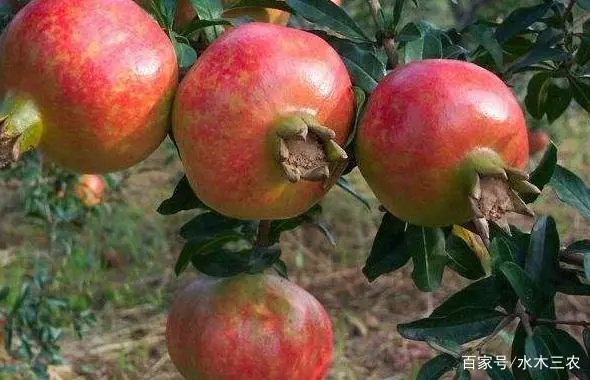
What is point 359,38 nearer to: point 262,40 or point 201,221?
point 262,40

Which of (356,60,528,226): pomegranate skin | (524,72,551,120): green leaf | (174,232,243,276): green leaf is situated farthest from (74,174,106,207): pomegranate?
(356,60,528,226): pomegranate skin

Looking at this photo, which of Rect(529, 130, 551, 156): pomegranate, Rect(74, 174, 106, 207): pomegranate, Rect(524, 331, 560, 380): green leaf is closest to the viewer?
Result: Rect(524, 331, 560, 380): green leaf

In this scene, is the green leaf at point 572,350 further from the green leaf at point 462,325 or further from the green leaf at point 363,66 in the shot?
the green leaf at point 363,66

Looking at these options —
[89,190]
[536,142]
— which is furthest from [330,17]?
[536,142]

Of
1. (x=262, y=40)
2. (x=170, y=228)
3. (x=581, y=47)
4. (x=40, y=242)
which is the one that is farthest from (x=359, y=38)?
(x=170, y=228)

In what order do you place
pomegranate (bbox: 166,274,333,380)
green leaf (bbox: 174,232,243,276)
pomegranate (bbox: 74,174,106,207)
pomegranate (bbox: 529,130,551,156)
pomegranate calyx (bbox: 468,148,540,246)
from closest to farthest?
pomegranate calyx (bbox: 468,148,540,246) < pomegranate (bbox: 166,274,333,380) < green leaf (bbox: 174,232,243,276) < pomegranate (bbox: 74,174,106,207) < pomegranate (bbox: 529,130,551,156)

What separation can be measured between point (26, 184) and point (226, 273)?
4.87ft

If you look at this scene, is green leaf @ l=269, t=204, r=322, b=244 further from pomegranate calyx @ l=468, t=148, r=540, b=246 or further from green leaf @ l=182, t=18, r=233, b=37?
pomegranate calyx @ l=468, t=148, r=540, b=246

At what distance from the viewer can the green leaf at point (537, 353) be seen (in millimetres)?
755

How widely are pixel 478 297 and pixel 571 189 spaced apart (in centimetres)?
16

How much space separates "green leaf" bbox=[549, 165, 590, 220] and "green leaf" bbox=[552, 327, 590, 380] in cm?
14

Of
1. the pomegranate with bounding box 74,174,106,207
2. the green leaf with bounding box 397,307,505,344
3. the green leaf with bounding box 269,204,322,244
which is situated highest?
the green leaf with bounding box 397,307,505,344

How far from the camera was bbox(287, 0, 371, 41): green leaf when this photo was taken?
893 millimetres

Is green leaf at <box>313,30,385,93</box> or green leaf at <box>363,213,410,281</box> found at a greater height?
green leaf at <box>313,30,385,93</box>
